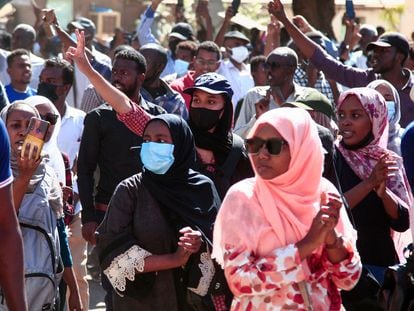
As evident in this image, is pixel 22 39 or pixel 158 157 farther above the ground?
pixel 158 157

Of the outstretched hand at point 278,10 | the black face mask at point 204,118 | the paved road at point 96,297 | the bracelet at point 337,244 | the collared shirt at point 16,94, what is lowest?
the paved road at point 96,297

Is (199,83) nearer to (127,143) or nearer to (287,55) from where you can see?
(127,143)

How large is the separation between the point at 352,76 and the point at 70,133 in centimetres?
237

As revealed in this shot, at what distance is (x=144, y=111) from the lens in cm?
720

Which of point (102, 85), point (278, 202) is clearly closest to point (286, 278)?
point (278, 202)

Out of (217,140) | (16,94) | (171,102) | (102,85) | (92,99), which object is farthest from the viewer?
(16,94)

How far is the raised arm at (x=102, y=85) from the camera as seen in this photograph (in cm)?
689

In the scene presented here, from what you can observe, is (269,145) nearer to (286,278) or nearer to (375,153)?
(286,278)

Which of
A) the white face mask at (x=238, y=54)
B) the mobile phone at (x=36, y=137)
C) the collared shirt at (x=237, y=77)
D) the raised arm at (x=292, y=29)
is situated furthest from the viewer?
the white face mask at (x=238, y=54)

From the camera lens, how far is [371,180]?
6078 millimetres

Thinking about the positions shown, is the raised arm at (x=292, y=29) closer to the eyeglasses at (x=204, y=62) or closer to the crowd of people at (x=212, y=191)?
the crowd of people at (x=212, y=191)

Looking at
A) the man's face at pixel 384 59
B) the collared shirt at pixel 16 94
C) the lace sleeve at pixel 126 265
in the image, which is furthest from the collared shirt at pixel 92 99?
the lace sleeve at pixel 126 265

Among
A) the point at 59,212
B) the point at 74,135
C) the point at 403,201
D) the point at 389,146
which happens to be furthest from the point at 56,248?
the point at 74,135

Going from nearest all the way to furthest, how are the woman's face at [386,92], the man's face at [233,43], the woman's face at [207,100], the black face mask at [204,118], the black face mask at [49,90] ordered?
the black face mask at [204,118] → the woman's face at [207,100] → the woman's face at [386,92] → the black face mask at [49,90] → the man's face at [233,43]
